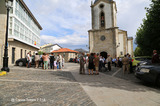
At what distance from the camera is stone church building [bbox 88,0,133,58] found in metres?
25.7

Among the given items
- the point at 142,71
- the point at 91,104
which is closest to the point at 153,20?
the point at 142,71

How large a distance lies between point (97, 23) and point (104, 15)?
257 centimetres

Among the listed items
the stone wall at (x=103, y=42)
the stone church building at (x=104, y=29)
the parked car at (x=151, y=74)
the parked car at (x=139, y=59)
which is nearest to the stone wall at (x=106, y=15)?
the stone church building at (x=104, y=29)

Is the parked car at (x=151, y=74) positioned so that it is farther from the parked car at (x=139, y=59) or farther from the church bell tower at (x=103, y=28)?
the church bell tower at (x=103, y=28)

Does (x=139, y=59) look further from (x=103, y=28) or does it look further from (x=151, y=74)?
(x=103, y=28)

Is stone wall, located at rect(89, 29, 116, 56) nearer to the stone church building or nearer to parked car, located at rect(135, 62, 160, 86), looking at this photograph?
the stone church building

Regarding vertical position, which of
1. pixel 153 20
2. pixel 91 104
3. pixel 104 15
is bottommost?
pixel 91 104

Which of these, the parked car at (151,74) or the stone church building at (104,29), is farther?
the stone church building at (104,29)

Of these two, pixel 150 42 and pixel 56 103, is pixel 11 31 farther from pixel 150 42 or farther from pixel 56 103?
pixel 150 42

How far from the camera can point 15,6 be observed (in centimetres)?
1817

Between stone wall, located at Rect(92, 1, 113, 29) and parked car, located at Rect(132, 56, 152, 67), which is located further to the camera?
stone wall, located at Rect(92, 1, 113, 29)

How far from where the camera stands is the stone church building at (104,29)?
2573 cm

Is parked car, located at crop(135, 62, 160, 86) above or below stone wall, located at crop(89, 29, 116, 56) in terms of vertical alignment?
below

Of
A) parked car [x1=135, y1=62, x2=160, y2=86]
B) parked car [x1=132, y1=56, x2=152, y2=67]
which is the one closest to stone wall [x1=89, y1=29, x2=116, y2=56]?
parked car [x1=132, y1=56, x2=152, y2=67]
